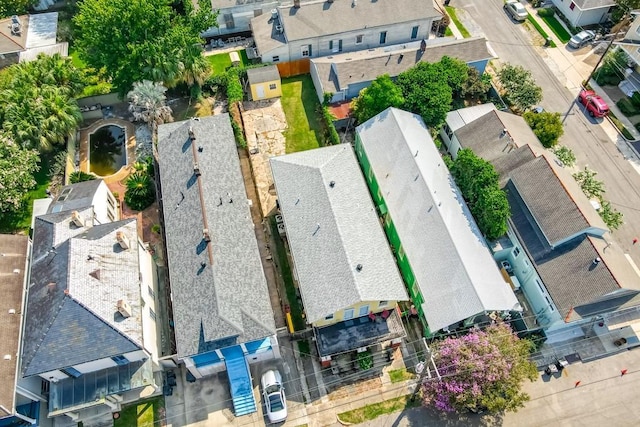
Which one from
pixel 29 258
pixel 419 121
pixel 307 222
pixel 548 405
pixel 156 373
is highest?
pixel 419 121

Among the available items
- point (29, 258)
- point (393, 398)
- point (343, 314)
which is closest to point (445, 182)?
point (343, 314)

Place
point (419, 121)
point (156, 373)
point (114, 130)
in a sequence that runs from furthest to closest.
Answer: point (114, 130)
point (419, 121)
point (156, 373)

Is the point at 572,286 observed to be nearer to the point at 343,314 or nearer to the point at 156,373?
the point at 343,314

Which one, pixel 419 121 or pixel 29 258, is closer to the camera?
pixel 29 258

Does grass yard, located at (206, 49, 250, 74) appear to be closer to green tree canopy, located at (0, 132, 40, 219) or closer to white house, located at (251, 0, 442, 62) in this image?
white house, located at (251, 0, 442, 62)

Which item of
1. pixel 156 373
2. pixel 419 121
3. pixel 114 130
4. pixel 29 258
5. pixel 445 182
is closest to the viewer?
pixel 156 373

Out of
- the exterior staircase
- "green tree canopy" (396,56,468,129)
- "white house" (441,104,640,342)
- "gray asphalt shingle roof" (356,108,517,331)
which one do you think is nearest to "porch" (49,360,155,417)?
the exterior staircase

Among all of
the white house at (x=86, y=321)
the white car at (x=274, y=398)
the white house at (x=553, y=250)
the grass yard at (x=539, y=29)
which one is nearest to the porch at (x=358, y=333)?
the white car at (x=274, y=398)
